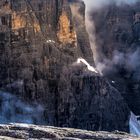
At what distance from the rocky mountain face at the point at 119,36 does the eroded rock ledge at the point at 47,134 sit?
214 feet

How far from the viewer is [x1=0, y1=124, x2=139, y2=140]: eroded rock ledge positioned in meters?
19.8

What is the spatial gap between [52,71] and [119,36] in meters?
26.6

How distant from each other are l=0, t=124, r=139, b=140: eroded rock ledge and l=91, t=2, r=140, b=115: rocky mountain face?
2562 inches

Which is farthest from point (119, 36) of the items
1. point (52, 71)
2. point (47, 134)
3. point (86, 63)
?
point (47, 134)

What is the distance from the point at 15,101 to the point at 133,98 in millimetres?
22971

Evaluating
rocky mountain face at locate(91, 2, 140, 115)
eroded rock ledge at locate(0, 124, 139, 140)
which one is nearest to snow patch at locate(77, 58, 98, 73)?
rocky mountain face at locate(91, 2, 140, 115)

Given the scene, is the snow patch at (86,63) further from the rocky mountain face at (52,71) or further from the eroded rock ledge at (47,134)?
the eroded rock ledge at (47,134)

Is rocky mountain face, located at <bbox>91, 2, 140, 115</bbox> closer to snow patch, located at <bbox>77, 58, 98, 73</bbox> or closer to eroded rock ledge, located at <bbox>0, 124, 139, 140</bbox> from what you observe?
snow patch, located at <bbox>77, 58, 98, 73</bbox>

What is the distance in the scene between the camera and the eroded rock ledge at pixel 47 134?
1977cm

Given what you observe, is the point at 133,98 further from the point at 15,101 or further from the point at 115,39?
the point at 15,101

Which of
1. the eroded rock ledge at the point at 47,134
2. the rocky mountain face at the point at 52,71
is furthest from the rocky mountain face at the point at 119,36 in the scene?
the eroded rock ledge at the point at 47,134

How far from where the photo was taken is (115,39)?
292ft

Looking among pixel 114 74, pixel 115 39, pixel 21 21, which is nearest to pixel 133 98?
pixel 114 74

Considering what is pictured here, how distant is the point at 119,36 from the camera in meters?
88.8
